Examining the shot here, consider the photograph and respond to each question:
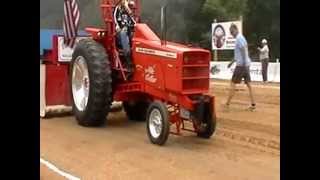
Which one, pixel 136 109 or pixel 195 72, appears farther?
pixel 136 109

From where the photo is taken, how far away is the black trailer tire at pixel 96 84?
8.91m

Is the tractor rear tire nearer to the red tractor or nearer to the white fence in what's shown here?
the red tractor

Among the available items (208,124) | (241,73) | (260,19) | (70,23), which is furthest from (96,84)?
(260,19)

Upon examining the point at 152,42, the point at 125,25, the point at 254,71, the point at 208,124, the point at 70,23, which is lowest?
the point at 208,124

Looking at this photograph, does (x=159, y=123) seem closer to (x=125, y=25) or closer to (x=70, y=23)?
(x=125, y=25)

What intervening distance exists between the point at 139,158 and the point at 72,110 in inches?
137

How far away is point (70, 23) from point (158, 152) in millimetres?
5701

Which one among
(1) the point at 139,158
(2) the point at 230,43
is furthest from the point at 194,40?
(1) the point at 139,158

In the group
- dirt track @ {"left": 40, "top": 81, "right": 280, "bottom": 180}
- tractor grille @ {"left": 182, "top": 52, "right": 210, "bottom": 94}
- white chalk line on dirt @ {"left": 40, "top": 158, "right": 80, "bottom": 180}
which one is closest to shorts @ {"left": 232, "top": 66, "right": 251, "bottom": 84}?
dirt track @ {"left": 40, "top": 81, "right": 280, "bottom": 180}

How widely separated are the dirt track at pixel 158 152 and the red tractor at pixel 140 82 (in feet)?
0.91

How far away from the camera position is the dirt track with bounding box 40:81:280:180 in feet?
20.8

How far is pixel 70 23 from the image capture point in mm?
12375

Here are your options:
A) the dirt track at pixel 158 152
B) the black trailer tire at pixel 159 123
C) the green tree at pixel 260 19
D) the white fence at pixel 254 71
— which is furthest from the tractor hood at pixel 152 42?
the green tree at pixel 260 19
